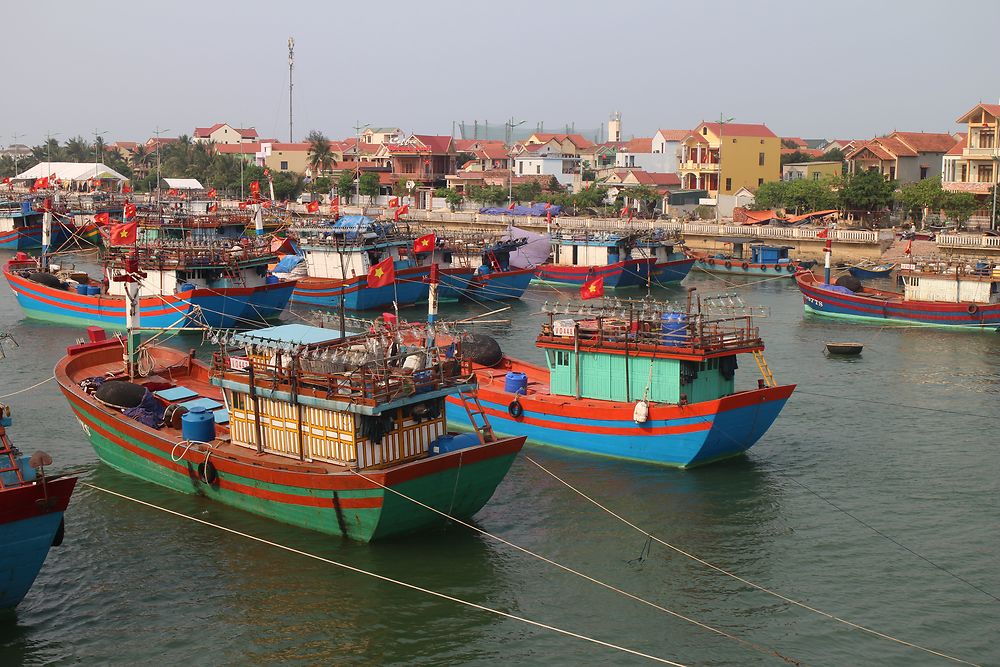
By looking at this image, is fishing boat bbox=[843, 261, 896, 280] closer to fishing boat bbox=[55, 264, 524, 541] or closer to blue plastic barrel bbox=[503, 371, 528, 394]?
blue plastic barrel bbox=[503, 371, 528, 394]

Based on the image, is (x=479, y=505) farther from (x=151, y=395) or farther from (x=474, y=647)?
(x=151, y=395)

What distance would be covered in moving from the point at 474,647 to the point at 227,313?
3306 cm

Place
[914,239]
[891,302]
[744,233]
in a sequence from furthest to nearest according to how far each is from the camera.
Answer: [744,233], [914,239], [891,302]

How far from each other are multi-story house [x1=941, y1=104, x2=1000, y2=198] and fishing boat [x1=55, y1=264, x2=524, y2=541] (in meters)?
65.4

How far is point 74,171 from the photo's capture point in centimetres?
13325

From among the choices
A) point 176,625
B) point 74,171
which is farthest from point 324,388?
point 74,171

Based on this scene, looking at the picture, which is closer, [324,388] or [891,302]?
[324,388]

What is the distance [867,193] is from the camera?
8488 centimetres

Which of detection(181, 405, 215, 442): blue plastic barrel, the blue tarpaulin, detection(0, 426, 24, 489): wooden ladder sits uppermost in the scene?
the blue tarpaulin

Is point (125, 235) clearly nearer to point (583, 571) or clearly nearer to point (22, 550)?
point (22, 550)

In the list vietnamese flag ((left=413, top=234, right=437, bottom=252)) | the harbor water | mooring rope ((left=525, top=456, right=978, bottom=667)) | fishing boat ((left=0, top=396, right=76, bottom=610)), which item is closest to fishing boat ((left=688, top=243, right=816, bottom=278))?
vietnamese flag ((left=413, top=234, right=437, bottom=252))

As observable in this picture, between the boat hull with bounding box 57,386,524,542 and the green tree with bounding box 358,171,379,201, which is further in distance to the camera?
the green tree with bounding box 358,171,379,201

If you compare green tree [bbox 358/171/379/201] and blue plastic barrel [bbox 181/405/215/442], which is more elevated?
green tree [bbox 358/171/379/201]

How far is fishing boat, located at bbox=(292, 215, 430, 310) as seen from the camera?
2311 inches
